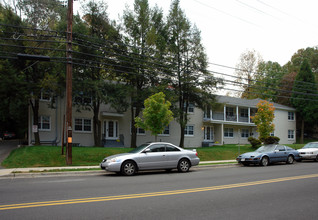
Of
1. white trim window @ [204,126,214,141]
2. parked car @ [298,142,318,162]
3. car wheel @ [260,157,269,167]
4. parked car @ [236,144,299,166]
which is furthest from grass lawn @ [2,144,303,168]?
white trim window @ [204,126,214,141]

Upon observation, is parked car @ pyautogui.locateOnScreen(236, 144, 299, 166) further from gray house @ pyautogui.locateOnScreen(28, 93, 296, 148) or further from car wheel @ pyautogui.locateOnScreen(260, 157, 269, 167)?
gray house @ pyautogui.locateOnScreen(28, 93, 296, 148)

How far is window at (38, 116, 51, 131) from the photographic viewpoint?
26578mm

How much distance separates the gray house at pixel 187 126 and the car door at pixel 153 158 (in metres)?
9.25

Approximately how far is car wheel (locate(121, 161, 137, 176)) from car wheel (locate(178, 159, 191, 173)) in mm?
2453

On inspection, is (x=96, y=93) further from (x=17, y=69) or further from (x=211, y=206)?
(x=211, y=206)

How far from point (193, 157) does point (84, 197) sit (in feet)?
26.3

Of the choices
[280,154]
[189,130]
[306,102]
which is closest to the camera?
[280,154]

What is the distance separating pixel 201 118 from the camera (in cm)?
3753

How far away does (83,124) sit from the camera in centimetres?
2886

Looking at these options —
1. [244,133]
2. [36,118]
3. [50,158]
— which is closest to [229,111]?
[244,133]

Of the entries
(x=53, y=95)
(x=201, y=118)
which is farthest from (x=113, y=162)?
(x=201, y=118)

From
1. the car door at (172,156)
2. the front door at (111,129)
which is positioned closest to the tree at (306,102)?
the front door at (111,129)

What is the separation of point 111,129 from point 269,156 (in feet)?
57.8

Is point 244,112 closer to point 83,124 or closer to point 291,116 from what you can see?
point 291,116
